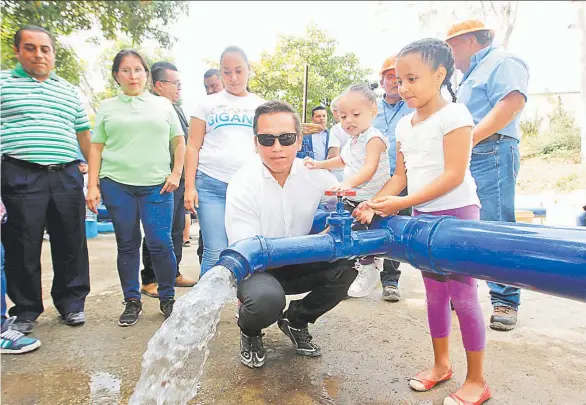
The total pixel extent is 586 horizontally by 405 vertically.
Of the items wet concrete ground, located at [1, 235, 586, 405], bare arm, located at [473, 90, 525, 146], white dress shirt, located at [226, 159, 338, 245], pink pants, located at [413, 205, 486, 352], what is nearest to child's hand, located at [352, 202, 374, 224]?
pink pants, located at [413, 205, 486, 352]

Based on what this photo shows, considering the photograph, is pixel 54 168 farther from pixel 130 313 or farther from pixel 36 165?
pixel 130 313

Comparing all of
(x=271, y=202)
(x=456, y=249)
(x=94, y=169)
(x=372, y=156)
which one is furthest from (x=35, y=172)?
(x=456, y=249)

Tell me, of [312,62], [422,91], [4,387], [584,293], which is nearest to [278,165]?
[422,91]

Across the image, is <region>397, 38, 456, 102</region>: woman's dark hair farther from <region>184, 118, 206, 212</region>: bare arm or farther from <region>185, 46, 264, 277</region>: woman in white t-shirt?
<region>184, 118, 206, 212</region>: bare arm

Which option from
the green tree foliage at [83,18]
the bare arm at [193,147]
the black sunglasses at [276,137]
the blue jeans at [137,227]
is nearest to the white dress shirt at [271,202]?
the black sunglasses at [276,137]

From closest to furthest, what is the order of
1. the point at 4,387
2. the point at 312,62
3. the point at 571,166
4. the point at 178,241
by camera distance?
the point at 4,387, the point at 178,241, the point at 571,166, the point at 312,62

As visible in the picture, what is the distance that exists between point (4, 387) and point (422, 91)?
2.00m

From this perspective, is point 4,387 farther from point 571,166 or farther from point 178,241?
point 571,166

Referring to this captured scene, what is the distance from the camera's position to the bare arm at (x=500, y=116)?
218 cm

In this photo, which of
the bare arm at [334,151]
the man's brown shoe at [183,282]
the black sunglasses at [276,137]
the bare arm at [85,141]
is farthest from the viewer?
the bare arm at [334,151]

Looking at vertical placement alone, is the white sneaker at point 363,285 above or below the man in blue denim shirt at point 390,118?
below

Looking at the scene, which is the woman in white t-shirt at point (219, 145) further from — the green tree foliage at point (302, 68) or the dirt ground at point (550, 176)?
the dirt ground at point (550, 176)

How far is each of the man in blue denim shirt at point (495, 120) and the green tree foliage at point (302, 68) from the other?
9271 millimetres

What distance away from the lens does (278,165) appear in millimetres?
1869
